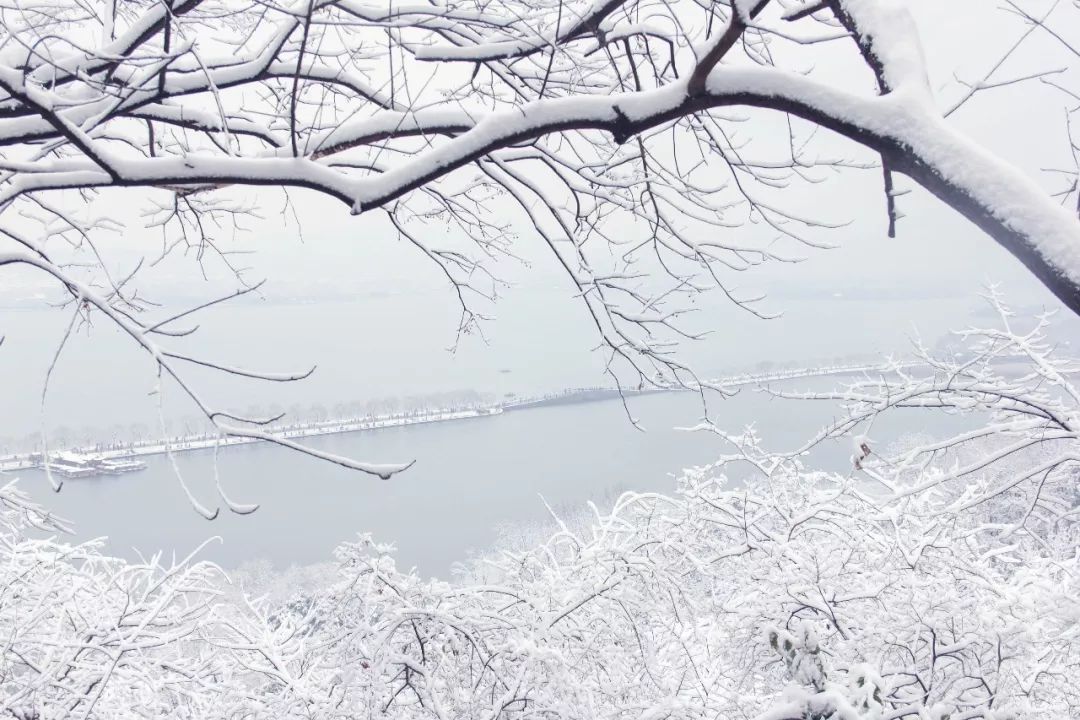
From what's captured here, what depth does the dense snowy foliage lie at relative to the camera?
3484mm

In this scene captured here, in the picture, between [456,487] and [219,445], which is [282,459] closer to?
[456,487]

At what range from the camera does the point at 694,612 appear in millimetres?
4887

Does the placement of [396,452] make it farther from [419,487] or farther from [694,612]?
[694,612]

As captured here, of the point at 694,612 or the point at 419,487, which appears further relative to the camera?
the point at 419,487

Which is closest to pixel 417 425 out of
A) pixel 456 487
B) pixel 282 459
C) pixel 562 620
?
pixel 282 459

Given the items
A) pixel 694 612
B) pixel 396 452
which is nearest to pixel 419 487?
pixel 396 452

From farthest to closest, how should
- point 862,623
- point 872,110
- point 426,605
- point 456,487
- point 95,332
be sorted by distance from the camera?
point 456,487
point 426,605
point 862,623
point 95,332
point 872,110

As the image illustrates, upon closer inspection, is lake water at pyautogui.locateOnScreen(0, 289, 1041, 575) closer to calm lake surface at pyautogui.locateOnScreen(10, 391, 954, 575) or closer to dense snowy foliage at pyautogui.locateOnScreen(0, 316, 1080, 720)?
calm lake surface at pyautogui.locateOnScreen(10, 391, 954, 575)

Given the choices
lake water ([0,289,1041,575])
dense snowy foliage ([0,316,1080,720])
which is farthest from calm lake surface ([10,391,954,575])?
dense snowy foliage ([0,316,1080,720])

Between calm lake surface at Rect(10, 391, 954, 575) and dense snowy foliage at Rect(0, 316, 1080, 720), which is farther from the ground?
dense snowy foliage at Rect(0, 316, 1080, 720)

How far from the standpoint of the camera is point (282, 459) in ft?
130

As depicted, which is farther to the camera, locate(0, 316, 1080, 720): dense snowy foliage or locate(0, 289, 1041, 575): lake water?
locate(0, 289, 1041, 575): lake water

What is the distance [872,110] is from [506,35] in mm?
1467

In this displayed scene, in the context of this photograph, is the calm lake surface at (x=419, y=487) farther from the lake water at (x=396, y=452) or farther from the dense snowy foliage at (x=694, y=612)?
the dense snowy foliage at (x=694, y=612)
